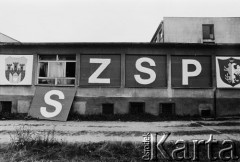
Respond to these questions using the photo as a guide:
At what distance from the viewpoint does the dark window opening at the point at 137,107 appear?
16938mm

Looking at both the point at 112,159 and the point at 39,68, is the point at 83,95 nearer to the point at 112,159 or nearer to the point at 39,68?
the point at 39,68

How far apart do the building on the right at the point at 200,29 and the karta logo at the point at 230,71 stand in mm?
15632

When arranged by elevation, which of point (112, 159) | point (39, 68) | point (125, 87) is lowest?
point (112, 159)

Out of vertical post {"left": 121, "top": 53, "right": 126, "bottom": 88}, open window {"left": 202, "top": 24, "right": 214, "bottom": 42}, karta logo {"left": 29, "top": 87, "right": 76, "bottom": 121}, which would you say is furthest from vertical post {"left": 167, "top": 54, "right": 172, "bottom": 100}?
open window {"left": 202, "top": 24, "right": 214, "bottom": 42}

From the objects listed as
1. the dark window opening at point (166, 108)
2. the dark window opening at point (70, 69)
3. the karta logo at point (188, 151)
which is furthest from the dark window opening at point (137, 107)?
the karta logo at point (188, 151)

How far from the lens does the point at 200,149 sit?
806cm

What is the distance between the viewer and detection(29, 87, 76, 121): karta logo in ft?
52.2

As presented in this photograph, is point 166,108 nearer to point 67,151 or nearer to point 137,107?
point 137,107

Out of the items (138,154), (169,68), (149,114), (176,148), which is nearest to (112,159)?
(138,154)

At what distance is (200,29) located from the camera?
3288cm

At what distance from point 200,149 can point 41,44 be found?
42.4 ft

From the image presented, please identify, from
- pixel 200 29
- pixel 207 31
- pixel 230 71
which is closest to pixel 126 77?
pixel 230 71

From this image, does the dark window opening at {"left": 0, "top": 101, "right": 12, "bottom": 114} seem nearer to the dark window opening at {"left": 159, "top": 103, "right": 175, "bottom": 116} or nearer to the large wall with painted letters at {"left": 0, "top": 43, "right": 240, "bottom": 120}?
the large wall with painted letters at {"left": 0, "top": 43, "right": 240, "bottom": 120}

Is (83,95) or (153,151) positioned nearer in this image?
(153,151)
